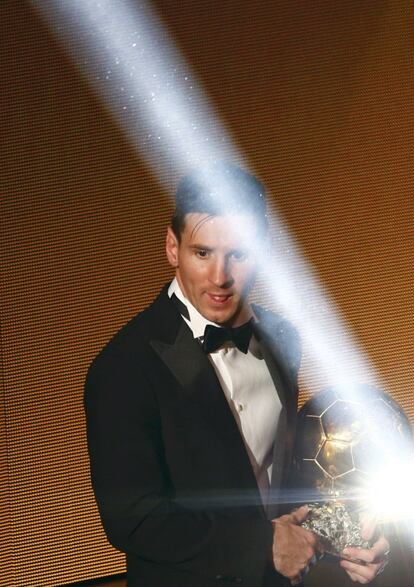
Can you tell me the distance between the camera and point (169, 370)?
161 centimetres

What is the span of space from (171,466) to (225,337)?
24cm

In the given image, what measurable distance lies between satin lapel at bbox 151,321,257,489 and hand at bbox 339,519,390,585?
0.20m

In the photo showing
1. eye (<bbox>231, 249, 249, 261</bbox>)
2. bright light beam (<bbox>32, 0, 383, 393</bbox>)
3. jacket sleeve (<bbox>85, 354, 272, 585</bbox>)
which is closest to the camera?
jacket sleeve (<bbox>85, 354, 272, 585</bbox>)

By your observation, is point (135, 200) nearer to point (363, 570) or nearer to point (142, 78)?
point (142, 78)

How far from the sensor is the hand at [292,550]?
1.57m

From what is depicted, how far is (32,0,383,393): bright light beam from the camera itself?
2238 mm

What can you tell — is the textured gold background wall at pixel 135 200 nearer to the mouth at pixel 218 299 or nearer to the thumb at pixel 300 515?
the mouth at pixel 218 299

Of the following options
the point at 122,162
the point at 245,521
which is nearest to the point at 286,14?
the point at 122,162

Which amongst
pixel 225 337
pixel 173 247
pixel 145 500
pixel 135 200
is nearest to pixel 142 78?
pixel 135 200

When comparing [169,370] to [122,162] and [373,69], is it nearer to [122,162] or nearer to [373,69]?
[122,162]

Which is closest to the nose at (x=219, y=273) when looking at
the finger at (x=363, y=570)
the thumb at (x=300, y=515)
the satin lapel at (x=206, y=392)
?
the satin lapel at (x=206, y=392)

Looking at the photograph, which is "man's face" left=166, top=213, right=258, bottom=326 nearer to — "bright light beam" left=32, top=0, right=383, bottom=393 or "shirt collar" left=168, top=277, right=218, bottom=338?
"shirt collar" left=168, top=277, right=218, bottom=338

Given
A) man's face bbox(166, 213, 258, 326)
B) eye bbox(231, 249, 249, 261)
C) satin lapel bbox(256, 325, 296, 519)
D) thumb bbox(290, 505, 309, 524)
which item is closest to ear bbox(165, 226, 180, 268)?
man's face bbox(166, 213, 258, 326)

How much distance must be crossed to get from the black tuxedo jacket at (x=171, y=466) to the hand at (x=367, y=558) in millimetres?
130
